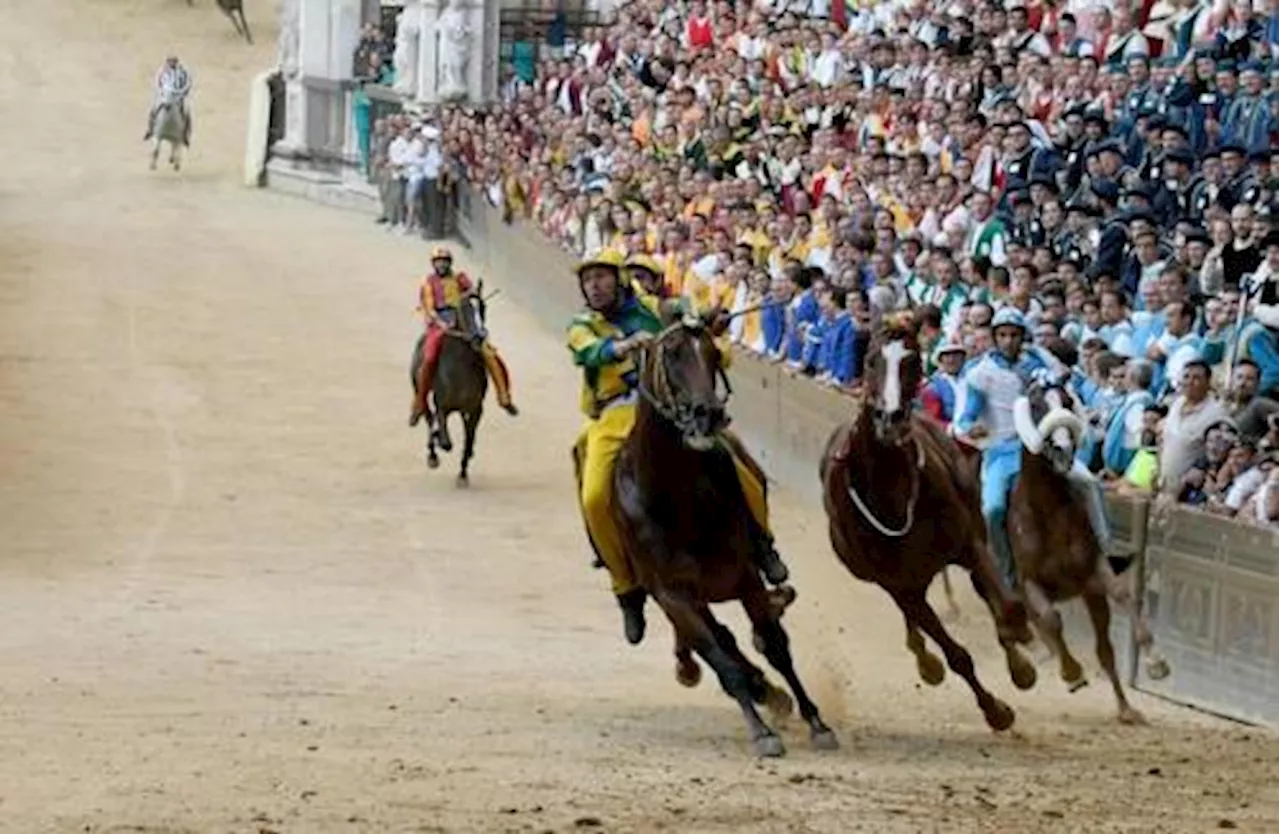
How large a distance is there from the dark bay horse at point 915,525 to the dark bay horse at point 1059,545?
2.68 feet

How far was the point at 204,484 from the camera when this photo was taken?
28.0 metres

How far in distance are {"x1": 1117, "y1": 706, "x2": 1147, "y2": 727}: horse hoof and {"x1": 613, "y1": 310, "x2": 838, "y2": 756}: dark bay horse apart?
206cm

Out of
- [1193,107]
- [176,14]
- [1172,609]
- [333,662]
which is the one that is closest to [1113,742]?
[1172,609]

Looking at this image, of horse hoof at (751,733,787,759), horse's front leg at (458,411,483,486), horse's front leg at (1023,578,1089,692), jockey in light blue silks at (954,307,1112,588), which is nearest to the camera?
horse hoof at (751,733,787,759)

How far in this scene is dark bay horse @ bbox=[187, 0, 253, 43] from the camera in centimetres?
5781

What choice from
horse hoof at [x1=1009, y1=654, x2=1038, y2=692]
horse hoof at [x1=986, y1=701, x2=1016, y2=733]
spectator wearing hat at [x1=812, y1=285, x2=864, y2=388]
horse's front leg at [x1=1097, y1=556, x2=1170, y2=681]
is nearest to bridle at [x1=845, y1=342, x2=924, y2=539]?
horse hoof at [x1=1009, y1=654, x2=1038, y2=692]

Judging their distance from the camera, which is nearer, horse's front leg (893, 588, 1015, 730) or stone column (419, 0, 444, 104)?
horse's front leg (893, 588, 1015, 730)

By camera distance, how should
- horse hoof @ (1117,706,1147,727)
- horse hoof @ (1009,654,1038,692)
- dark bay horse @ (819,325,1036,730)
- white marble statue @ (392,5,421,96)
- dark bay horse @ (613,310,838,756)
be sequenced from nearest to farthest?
dark bay horse @ (613,310,838,756)
dark bay horse @ (819,325,1036,730)
horse hoof @ (1009,654,1038,692)
horse hoof @ (1117,706,1147,727)
white marble statue @ (392,5,421,96)

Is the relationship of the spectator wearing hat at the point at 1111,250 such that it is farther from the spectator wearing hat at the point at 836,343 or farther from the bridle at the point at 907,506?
the bridle at the point at 907,506

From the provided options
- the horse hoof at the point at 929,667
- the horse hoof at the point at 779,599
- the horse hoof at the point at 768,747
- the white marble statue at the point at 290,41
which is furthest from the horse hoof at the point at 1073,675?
the white marble statue at the point at 290,41

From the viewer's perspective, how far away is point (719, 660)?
51.3ft

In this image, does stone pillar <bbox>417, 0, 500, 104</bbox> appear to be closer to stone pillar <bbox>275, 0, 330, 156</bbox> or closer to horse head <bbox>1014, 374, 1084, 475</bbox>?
stone pillar <bbox>275, 0, 330, 156</bbox>

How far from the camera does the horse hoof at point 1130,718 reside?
17.2m

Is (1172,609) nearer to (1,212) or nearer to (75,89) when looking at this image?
(1,212)
